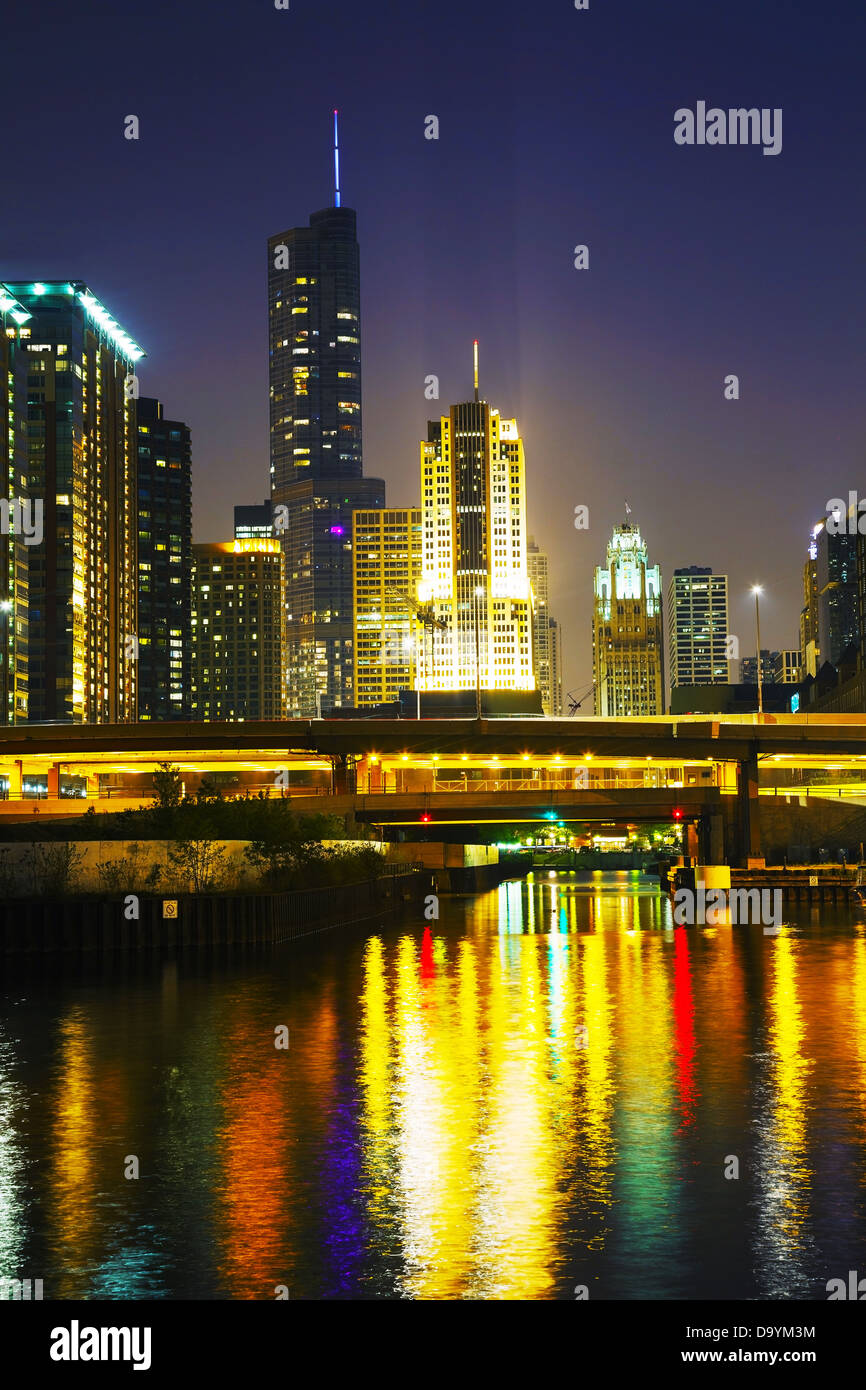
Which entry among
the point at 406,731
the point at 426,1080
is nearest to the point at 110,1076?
the point at 426,1080

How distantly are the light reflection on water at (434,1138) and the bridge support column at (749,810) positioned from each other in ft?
233

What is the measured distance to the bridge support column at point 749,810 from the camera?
11981 centimetres

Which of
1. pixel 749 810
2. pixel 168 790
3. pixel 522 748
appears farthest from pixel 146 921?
pixel 749 810

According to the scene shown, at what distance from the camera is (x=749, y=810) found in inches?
4717

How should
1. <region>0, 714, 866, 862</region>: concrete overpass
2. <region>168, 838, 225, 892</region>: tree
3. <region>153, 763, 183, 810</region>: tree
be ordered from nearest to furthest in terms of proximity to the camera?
<region>168, 838, 225, 892</region>: tree < <region>153, 763, 183, 810</region>: tree < <region>0, 714, 866, 862</region>: concrete overpass

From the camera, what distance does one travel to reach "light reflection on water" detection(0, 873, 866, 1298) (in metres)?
16.9

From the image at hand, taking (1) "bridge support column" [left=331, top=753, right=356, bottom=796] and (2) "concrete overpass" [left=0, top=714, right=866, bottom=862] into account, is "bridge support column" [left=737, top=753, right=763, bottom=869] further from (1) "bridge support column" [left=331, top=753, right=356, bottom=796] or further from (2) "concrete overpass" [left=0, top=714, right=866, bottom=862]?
(1) "bridge support column" [left=331, top=753, right=356, bottom=796]

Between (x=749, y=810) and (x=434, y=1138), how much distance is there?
99.2m

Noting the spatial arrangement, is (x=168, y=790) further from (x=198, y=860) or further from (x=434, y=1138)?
(x=434, y=1138)

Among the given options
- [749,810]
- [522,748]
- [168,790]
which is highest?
[522,748]

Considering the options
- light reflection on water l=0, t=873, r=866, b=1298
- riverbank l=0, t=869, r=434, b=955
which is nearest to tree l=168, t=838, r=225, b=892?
riverbank l=0, t=869, r=434, b=955

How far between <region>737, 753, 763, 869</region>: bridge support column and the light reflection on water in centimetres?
7111

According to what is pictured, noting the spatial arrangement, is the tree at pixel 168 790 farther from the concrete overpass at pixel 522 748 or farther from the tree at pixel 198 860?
the concrete overpass at pixel 522 748
